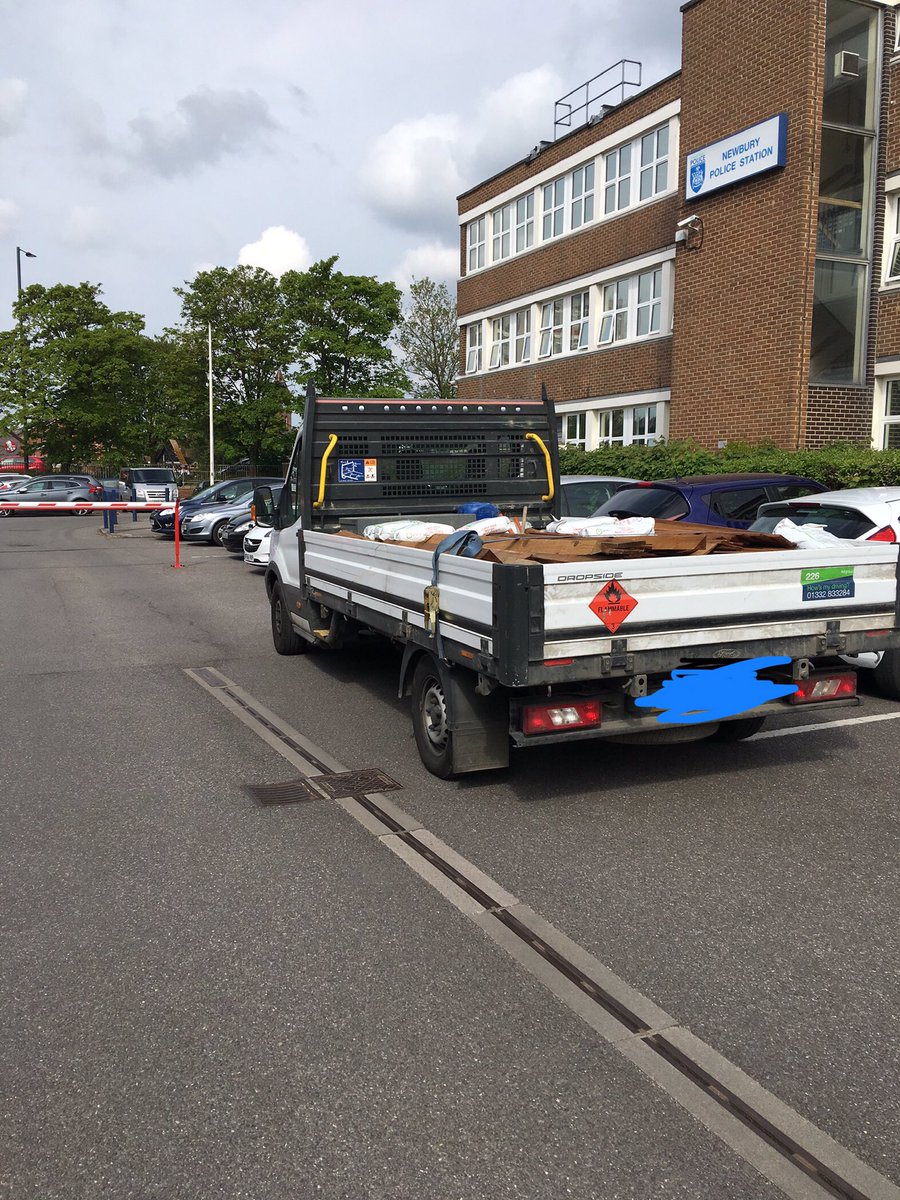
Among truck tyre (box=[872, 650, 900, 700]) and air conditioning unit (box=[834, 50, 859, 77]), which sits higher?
air conditioning unit (box=[834, 50, 859, 77])

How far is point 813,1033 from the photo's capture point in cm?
321

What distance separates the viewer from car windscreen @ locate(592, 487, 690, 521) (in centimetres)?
1012

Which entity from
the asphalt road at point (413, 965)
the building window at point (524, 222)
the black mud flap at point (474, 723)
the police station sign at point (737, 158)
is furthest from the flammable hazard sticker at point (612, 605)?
the building window at point (524, 222)

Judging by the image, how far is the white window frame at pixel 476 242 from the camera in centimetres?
3269

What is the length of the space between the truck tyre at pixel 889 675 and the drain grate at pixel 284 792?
4.38 meters

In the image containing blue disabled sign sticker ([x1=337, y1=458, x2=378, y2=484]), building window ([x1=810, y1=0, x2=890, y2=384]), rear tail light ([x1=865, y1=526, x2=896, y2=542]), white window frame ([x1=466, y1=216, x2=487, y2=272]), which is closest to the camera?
rear tail light ([x1=865, y1=526, x2=896, y2=542])

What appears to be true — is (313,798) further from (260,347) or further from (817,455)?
(260,347)

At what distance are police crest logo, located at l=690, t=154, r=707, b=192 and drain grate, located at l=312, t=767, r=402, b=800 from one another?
18414 millimetres

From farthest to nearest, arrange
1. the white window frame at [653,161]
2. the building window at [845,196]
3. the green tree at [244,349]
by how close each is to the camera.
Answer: the green tree at [244,349], the white window frame at [653,161], the building window at [845,196]

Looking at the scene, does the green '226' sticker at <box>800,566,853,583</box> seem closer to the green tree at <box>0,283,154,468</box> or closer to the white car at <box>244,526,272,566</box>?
the white car at <box>244,526,272,566</box>

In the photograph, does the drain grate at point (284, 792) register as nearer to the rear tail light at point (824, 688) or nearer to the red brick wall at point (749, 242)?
the rear tail light at point (824, 688)

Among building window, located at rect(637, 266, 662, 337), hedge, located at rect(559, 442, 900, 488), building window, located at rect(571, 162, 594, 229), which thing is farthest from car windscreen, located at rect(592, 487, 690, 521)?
building window, located at rect(571, 162, 594, 229)

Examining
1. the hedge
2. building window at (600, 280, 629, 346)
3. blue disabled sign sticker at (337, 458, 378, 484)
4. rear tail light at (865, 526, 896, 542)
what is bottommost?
rear tail light at (865, 526, 896, 542)

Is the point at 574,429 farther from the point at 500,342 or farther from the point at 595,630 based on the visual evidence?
the point at 595,630
